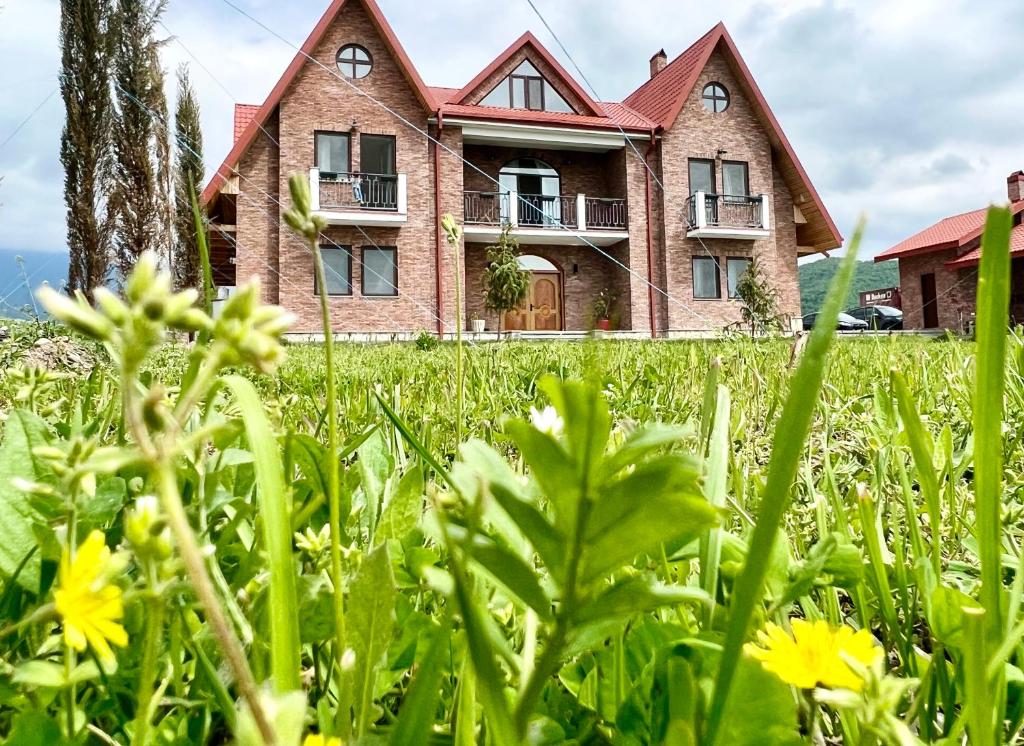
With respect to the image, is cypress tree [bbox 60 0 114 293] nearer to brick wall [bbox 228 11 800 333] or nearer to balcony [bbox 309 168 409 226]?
brick wall [bbox 228 11 800 333]

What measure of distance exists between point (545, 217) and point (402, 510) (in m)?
13.5

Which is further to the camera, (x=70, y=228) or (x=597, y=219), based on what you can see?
(x=597, y=219)

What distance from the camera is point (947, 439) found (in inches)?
28.5

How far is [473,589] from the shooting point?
35cm

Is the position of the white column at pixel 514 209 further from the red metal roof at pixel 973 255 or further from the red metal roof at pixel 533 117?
the red metal roof at pixel 973 255

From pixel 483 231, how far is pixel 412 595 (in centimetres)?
1337

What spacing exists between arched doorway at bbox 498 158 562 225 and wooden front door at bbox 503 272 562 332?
128cm

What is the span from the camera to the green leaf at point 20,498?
439 millimetres

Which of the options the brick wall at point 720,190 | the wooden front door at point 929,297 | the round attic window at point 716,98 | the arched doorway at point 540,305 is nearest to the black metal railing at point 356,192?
the arched doorway at point 540,305

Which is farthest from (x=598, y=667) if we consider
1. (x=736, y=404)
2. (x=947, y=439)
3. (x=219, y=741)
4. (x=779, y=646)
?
(x=736, y=404)

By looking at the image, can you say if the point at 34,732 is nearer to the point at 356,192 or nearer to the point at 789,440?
the point at 789,440

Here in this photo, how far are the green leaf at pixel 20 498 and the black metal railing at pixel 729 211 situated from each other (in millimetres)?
15072

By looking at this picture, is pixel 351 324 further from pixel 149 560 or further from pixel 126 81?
pixel 149 560

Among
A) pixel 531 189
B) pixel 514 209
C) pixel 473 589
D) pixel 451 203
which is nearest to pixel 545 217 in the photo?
pixel 514 209
